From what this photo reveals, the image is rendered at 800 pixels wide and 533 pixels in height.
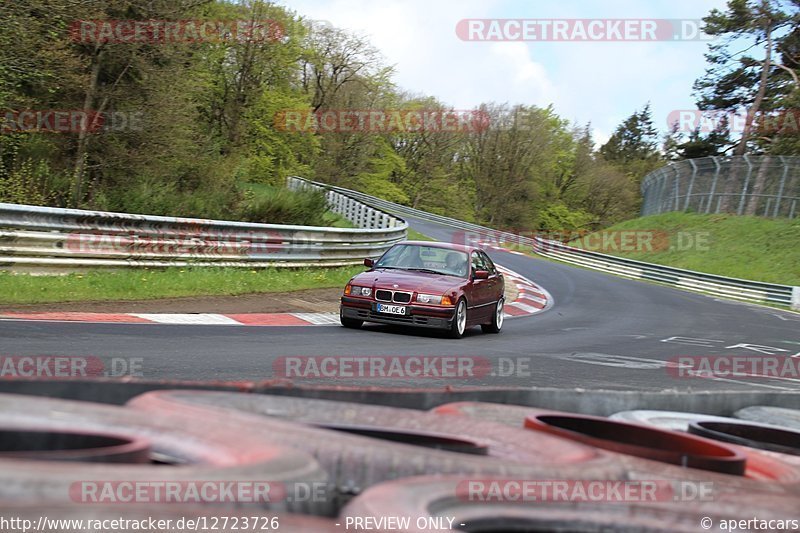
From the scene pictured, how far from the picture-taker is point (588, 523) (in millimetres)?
2047

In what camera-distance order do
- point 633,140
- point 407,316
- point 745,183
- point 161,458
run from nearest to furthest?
point 161,458 → point 407,316 → point 745,183 → point 633,140

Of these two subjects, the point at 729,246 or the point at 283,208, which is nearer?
the point at 283,208

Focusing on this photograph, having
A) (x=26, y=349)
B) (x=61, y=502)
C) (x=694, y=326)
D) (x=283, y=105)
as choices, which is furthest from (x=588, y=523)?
(x=283, y=105)

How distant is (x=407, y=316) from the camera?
1277 centimetres

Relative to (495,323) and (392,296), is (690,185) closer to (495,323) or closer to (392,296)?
(495,323)

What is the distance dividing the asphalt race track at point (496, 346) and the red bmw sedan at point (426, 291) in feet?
1.09

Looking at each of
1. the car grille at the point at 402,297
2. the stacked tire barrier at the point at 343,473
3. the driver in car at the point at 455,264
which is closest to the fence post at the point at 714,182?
the driver in car at the point at 455,264

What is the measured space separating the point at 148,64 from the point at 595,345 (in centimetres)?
1517

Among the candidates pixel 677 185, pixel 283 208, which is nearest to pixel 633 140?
pixel 677 185

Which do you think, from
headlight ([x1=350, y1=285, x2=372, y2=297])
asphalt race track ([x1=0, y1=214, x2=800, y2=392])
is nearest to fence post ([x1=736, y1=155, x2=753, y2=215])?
asphalt race track ([x1=0, y1=214, x2=800, y2=392])

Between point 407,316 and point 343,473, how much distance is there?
1069 centimetres

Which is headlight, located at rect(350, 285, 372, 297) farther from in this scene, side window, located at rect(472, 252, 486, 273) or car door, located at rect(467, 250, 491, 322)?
side window, located at rect(472, 252, 486, 273)

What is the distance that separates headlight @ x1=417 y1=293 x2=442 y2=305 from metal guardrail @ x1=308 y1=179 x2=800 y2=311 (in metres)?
23.1

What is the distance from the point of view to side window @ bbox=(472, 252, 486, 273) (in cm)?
1445
